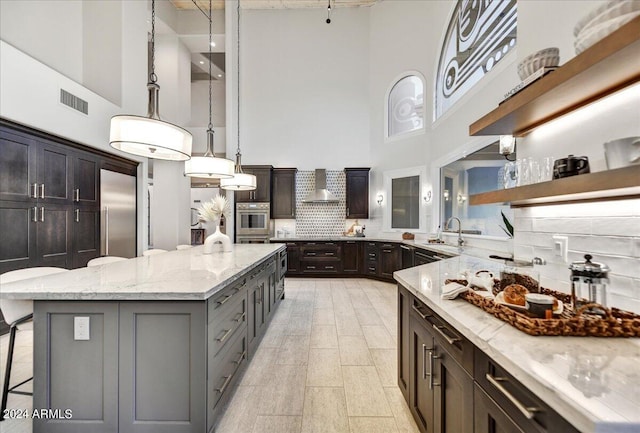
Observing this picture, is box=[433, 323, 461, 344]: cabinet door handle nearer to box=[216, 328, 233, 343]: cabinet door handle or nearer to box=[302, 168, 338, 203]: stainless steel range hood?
box=[216, 328, 233, 343]: cabinet door handle

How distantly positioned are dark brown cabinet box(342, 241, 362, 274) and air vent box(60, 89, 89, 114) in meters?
5.41

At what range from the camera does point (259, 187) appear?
7.04 meters

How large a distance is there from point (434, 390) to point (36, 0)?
25.9 feet

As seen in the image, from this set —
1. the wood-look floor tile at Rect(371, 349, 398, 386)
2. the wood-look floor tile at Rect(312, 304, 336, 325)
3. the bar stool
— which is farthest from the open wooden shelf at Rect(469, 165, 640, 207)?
the bar stool

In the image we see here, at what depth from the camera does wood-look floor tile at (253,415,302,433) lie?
1.87 metres

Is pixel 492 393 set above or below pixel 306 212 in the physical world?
below

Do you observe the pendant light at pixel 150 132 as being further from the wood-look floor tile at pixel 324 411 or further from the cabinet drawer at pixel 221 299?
the wood-look floor tile at pixel 324 411

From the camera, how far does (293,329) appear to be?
360cm

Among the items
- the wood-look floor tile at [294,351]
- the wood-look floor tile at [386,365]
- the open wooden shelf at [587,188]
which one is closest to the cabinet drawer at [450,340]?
the open wooden shelf at [587,188]

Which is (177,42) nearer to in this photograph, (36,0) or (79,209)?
(36,0)

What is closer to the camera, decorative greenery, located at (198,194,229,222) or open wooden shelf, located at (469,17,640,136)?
open wooden shelf, located at (469,17,640,136)

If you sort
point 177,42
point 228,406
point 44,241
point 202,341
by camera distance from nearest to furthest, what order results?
point 202,341, point 228,406, point 44,241, point 177,42

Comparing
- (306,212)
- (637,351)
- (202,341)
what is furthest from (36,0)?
(637,351)

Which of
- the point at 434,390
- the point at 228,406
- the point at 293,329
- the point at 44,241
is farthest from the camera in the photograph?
the point at 44,241
